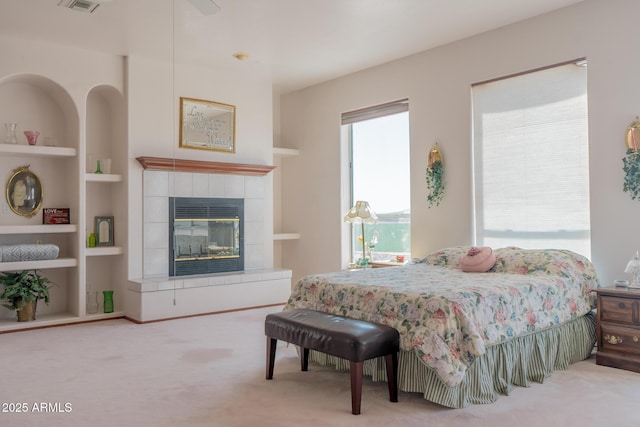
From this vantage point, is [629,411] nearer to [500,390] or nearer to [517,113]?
[500,390]

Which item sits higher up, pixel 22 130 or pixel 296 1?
pixel 296 1

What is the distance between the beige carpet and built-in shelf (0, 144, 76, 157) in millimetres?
1843

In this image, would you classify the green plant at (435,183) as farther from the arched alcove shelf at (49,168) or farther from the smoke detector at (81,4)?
the arched alcove shelf at (49,168)

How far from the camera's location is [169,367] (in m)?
3.75

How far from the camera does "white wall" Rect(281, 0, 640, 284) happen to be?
4145 mm

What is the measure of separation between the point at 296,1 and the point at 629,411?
365cm

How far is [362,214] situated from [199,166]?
1.93 metres

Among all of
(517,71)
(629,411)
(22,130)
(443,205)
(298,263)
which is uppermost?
(517,71)

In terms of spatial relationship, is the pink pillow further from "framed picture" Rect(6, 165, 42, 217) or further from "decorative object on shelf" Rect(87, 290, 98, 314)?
"framed picture" Rect(6, 165, 42, 217)

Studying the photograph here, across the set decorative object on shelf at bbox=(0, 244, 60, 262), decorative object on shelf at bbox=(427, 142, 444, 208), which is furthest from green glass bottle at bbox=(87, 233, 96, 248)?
decorative object on shelf at bbox=(427, 142, 444, 208)

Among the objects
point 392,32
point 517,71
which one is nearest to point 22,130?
point 392,32

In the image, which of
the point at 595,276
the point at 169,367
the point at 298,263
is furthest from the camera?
the point at 298,263

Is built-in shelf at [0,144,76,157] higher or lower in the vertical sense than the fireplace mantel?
higher

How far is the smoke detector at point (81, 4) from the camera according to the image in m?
3.98
